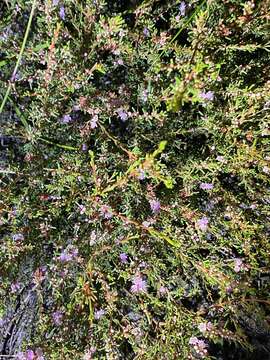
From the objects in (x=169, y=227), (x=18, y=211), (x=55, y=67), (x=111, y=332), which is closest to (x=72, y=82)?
(x=55, y=67)

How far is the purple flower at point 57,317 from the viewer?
1805mm

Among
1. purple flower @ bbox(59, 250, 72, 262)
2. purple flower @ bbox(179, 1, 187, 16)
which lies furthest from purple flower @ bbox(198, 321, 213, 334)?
purple flower @ bbox(179, 1, 187, 16)

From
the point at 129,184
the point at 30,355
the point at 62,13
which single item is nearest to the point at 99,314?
the point at 30,355

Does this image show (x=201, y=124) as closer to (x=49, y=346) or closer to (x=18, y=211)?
(x=18, y=211)

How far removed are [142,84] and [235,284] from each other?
956 mm

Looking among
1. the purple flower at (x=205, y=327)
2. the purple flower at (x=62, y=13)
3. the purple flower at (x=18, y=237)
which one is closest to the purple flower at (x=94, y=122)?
the purple flower at (x=62, y=13)

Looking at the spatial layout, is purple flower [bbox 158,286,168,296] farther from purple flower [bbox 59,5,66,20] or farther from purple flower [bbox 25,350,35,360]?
purple flower [bbox 59,5,66,20]

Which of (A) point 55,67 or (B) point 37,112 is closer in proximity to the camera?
(A) point 55,67

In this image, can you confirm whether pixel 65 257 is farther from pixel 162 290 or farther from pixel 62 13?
pixel 62 13

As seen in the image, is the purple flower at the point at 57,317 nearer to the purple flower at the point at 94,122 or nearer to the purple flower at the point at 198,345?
the purple flower at the point at 198,345

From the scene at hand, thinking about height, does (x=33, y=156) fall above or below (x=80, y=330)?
above

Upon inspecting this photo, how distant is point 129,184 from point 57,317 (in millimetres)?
704

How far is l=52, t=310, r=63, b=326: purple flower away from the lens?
5.92 ft

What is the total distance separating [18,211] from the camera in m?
1.73
